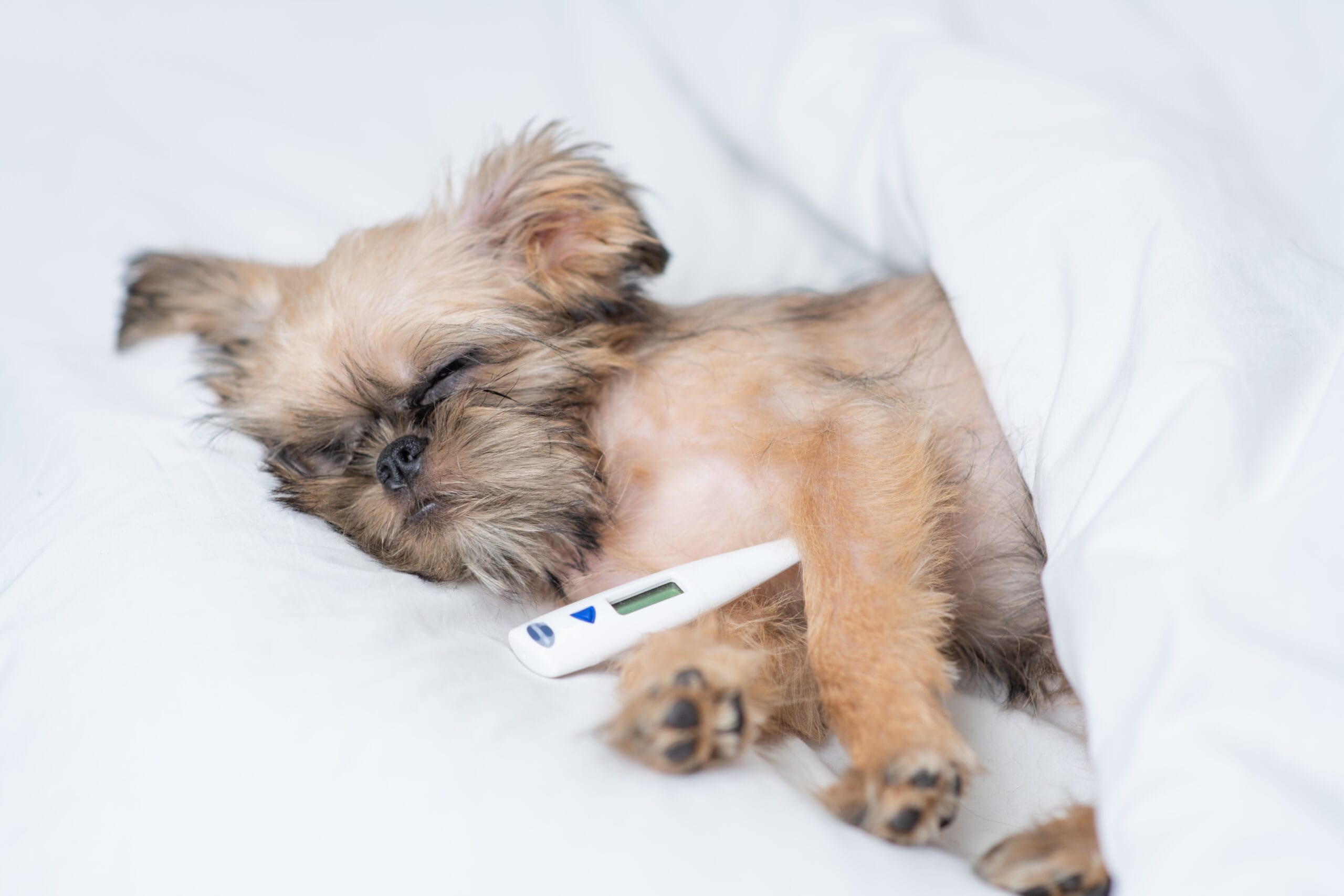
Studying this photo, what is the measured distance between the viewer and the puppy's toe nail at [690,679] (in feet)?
5.17

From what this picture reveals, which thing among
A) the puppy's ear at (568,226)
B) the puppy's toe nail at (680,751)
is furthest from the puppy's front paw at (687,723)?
the puppy's ear at (568,226)

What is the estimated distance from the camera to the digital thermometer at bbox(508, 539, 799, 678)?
1862 millimetres

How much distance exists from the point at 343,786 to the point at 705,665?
1.97 ft

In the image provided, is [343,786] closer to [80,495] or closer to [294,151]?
[80,495]

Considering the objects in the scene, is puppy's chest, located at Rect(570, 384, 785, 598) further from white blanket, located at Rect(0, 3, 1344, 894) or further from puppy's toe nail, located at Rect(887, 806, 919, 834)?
puppy's toe nail, located at Rect(887, 806, 919, 834)

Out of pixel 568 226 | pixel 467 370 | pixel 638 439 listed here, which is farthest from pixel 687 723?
pixel 568 226

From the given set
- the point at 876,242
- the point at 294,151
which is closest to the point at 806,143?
the point at 876,242

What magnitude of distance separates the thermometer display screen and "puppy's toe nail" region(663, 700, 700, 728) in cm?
39

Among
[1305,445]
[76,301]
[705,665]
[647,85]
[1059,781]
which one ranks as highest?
[647,85]

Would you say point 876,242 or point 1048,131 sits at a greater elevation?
point 1048,131

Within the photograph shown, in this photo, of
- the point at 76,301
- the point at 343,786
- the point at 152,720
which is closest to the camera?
the point at 343,786

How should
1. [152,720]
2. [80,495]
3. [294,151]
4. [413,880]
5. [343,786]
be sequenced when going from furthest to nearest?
1. [294,151]
2. [80,495]
3. [152,720]
4. [343,786]
5. [413,880]

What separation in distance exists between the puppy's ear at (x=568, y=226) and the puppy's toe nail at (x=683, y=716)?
1.19m

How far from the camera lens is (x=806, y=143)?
3182mm
